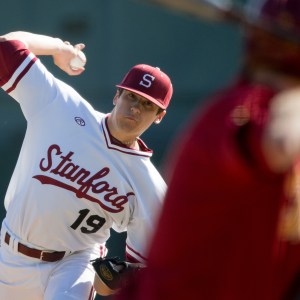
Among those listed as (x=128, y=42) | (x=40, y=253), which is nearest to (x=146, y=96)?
(x=40, y=253)

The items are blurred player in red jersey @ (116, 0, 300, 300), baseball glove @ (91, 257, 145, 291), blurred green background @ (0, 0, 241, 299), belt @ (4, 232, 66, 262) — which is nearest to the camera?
blurred player in red jersey @ (116, 0, 300, 300)

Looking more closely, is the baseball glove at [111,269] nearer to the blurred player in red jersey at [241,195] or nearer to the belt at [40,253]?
the belt at [40,253]

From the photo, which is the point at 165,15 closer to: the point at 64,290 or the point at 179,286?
the point at 64,290

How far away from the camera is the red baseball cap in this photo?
473 cm

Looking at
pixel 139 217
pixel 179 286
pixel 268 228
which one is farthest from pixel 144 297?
pixel 139 217

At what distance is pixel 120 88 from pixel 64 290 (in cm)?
104

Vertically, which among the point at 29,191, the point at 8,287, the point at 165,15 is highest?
the point at 165,15

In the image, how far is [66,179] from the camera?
4402mm

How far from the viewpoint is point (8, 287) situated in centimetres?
455

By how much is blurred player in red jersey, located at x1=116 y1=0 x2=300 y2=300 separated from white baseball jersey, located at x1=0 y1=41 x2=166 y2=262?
2.48 m

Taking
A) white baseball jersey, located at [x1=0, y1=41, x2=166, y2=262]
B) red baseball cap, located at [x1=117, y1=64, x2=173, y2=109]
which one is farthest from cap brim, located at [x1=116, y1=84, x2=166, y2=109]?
Answer: white baseball jersey, located at [x1=0, y1=41, x2=166, y2=262]

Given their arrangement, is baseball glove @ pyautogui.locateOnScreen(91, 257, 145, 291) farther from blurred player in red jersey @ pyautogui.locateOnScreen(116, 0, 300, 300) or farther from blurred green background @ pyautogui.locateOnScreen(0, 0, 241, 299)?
blurred green background @ pyautogui.locateOnScreen(0, 0, 241, 299)

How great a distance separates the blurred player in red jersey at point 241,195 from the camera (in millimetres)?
1747

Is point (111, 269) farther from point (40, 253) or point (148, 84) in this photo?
point (148, 84)
